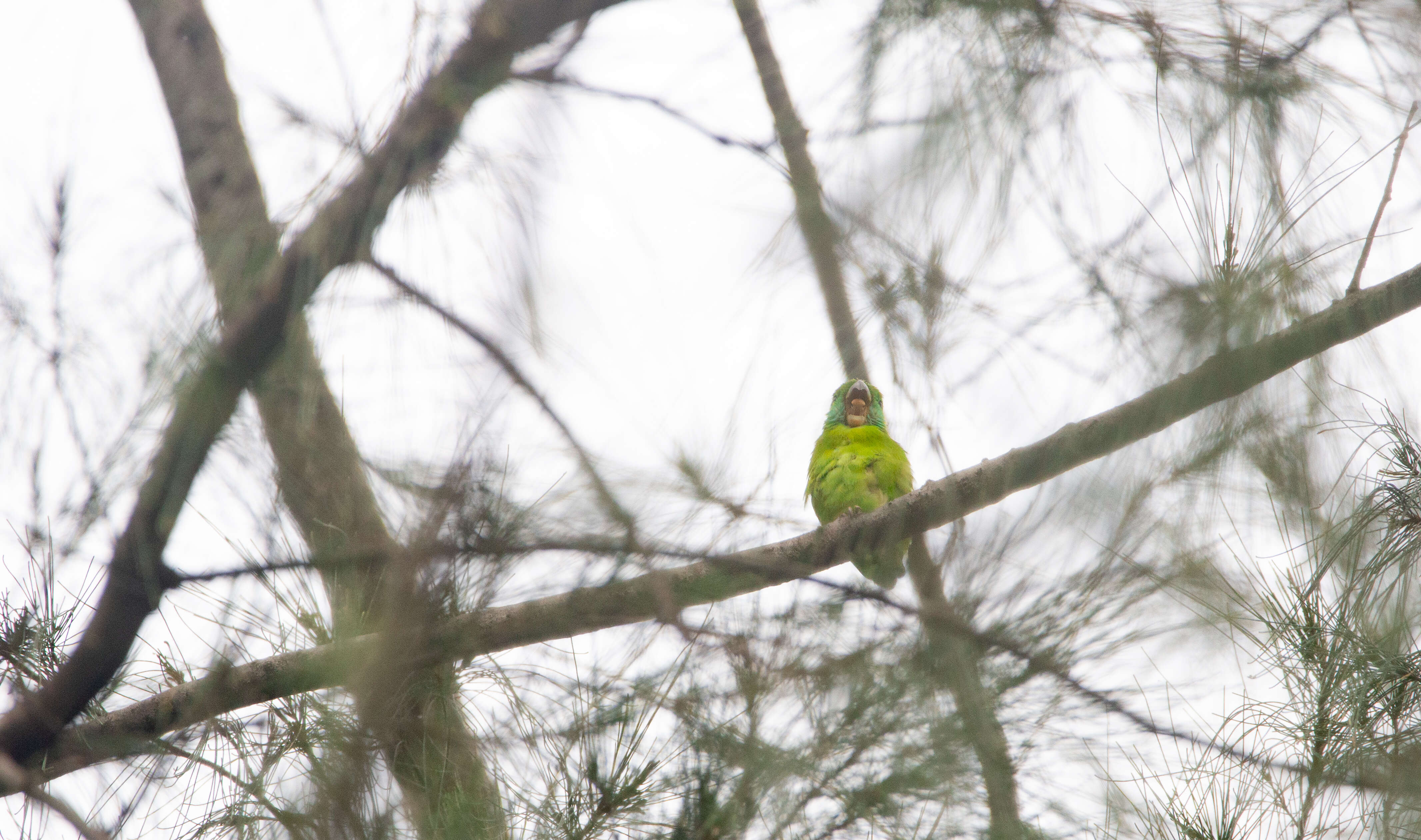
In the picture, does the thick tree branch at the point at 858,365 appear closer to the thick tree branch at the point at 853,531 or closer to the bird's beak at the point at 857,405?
the thick tree branch at the point at 853,531

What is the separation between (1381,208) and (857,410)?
1930 millimetres

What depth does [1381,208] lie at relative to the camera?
4.97ft

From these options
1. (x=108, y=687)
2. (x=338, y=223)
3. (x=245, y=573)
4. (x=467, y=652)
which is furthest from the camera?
(x=108, y=687)

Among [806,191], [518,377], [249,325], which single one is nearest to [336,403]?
[249,325]

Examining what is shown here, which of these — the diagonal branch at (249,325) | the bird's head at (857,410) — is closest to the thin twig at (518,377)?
the diagonal branch at (249,325)

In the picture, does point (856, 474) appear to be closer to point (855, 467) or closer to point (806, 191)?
point (855, 467)

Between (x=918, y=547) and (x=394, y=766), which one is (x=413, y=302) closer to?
(x=394, y=766)

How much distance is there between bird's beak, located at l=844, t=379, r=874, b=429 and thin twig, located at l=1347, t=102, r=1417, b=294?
1.60m

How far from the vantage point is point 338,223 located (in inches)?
65.7

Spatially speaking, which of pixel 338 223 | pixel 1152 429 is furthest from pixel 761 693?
pixel 338 223

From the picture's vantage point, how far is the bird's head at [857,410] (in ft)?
10.3

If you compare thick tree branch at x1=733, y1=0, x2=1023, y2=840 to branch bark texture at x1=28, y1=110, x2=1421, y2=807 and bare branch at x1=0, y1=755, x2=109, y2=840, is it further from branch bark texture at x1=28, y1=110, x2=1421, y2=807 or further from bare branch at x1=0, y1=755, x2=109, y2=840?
bare branch at x1=0, y1=755, x2=109, y2=840

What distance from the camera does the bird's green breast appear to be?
315 cm

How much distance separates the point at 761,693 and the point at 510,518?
486 millimetres
